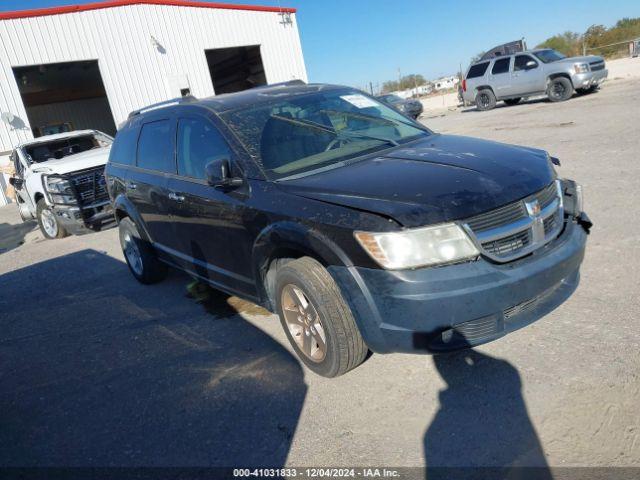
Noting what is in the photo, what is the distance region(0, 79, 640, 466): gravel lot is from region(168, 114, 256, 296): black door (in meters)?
0.54

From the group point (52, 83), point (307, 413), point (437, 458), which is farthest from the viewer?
point (52, 83)

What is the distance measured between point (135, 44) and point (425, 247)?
61.1 ft

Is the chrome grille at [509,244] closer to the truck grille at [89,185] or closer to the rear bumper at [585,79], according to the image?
the truck grille at [89,185]

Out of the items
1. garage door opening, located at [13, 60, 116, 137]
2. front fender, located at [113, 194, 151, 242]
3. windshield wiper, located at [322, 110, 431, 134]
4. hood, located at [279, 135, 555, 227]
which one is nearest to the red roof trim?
garage door opening, located at [13, 60, 116, 137]

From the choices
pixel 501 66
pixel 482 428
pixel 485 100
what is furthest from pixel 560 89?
pixel 482 428

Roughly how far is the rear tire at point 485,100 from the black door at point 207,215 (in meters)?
17.3

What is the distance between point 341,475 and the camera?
2305mm

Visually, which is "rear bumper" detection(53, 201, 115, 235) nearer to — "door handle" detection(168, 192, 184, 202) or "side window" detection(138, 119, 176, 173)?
"side window" detection(138, 119, 176, 173)

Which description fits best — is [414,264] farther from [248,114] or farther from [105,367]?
[105,367]

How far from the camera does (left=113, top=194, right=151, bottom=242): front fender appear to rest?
4969 millimetres

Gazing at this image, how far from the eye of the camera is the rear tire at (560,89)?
15773 millimetres

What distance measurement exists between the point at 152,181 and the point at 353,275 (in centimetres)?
270

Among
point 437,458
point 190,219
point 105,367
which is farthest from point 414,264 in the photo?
point 105,367

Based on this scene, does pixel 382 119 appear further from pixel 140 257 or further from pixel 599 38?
pixel 599 38
